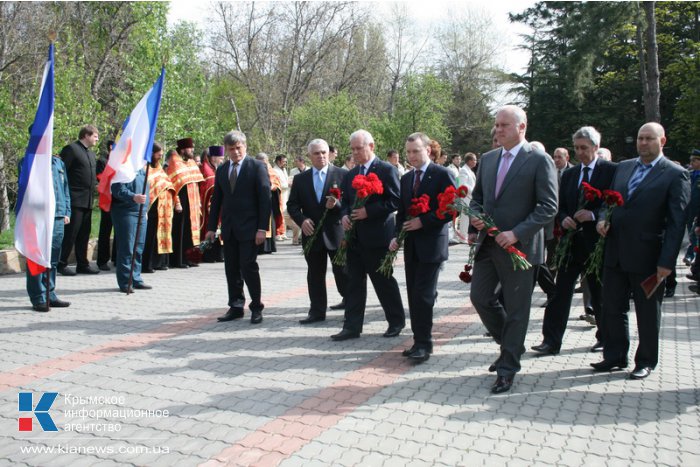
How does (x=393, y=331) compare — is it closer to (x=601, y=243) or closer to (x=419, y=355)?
(x=419, y=355)

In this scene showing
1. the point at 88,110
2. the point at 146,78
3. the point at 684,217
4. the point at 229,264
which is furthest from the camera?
the point at 146,78

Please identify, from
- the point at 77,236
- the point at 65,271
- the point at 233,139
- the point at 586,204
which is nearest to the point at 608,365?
the point at 586,204

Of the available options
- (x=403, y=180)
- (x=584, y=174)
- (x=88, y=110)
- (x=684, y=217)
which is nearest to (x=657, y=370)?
(x=684, y=217)

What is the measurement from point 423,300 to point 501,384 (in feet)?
3.36

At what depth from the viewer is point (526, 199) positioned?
14.9 ft

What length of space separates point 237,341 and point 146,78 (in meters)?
17.4

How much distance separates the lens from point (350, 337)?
6.12 m

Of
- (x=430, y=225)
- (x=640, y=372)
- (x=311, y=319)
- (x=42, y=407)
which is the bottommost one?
(x=640, y=372)

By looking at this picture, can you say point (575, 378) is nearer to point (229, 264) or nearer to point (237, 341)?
point (237, 341)

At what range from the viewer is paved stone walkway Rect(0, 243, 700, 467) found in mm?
3654

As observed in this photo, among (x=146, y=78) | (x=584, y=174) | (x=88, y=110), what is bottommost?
Result: (x=584, y=174)

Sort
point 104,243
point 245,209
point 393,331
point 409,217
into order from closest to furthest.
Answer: point 409,217
point 393,331
point 245,209
point 104,243

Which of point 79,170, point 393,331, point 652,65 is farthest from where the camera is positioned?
point 652,65

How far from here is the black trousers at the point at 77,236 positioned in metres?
9.76
